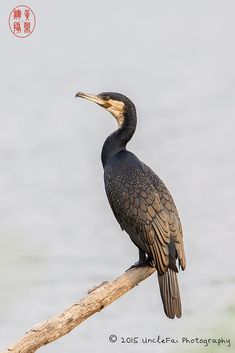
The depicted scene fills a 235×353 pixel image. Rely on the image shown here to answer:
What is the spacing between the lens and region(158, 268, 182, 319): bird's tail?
5570mm

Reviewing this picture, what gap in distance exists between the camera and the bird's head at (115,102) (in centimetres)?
601

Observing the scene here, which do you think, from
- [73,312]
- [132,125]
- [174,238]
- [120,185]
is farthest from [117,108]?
[73,312]

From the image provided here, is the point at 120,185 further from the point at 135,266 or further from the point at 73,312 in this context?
the point at 73,312

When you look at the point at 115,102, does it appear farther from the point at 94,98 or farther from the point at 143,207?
the point at 143,207

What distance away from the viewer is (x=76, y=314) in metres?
4.99

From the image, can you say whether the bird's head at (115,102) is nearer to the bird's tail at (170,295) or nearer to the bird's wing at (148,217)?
the bird's wing at (148,217)

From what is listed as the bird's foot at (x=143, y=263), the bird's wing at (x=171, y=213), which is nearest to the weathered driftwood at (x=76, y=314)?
the bird's foot at (x=143, y=263)

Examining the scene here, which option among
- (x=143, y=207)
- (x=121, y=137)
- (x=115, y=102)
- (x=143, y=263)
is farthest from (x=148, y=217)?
(x=115, y=102)

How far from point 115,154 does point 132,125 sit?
0.21 m

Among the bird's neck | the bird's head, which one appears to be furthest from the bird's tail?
the bird's head

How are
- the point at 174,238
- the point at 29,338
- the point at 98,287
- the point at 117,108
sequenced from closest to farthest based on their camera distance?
1. the point at 29,338
2. the point at 98,287
3. the point at 174,238
4. the point at 117,108

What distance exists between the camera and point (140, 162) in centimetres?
596

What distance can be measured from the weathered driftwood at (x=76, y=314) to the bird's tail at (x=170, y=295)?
136 millimetres

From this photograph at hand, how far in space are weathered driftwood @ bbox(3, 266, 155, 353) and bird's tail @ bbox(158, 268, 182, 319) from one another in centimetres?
14
